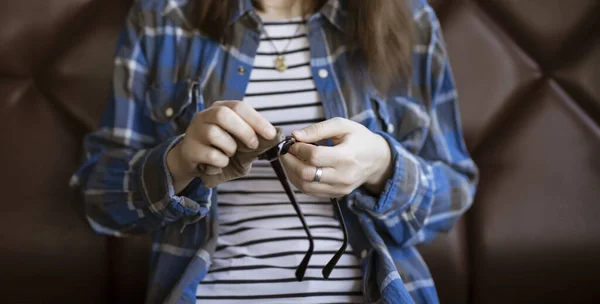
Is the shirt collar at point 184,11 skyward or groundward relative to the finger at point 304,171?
skyward

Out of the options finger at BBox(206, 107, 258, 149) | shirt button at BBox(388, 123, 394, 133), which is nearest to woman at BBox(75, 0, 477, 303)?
shirt button at BBox(388, 123, 394, 133)

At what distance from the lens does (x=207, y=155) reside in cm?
57

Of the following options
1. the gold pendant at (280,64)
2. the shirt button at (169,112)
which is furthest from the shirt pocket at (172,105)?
the gold pendant at (280,64)

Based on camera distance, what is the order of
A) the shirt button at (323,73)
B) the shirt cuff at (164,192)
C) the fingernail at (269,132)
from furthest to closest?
the shirt button at (323,73) → the shirt cuff at (164,192) → the fingernail at (269,132)

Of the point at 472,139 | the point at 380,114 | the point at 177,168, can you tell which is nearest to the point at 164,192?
the point at 177,168

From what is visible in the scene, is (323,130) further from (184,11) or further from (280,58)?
(184,11)

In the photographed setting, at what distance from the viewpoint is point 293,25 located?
78cm

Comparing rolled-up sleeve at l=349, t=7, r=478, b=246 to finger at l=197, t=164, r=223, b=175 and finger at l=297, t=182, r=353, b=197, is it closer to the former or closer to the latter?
finger at l=297, t=182, r=353, b=197

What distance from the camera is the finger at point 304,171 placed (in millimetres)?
592

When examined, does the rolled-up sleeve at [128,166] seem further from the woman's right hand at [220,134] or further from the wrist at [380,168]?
the wrist at [380,168]

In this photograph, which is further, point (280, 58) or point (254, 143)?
point (280, 58)

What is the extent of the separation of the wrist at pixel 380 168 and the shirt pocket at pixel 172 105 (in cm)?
23

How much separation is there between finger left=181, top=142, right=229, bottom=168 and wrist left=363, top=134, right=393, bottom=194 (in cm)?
17

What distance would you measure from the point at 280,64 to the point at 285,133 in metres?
0.09
